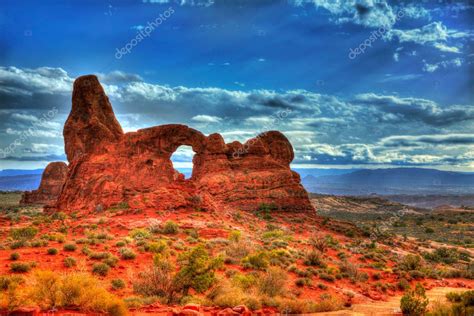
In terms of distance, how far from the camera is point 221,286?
1054 centimetres

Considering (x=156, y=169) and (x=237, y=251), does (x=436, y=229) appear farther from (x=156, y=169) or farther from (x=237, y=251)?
(x=237, y=251)

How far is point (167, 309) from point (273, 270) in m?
5.33

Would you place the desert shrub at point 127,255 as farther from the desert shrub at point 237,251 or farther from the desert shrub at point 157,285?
the desert shrub at point 157,285

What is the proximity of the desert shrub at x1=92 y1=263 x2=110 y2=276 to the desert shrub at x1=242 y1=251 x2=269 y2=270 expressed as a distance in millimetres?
6412

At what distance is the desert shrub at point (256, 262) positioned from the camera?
16.0 metres

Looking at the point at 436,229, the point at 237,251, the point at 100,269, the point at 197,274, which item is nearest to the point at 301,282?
the point at 237,251

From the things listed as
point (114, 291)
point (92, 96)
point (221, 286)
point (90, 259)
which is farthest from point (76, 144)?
point (221, 286)

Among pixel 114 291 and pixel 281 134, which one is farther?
pixel 281 134

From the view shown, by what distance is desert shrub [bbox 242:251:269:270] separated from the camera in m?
16.0

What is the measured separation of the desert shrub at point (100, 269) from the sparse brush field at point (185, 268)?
0.12 feet

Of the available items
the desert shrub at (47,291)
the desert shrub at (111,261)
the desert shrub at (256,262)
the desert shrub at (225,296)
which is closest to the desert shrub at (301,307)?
the desert shrub at (225,296)

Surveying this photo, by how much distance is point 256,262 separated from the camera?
16.2 metres

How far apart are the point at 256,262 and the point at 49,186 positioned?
215ft

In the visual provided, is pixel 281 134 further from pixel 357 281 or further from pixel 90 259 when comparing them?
pixel 90 259
